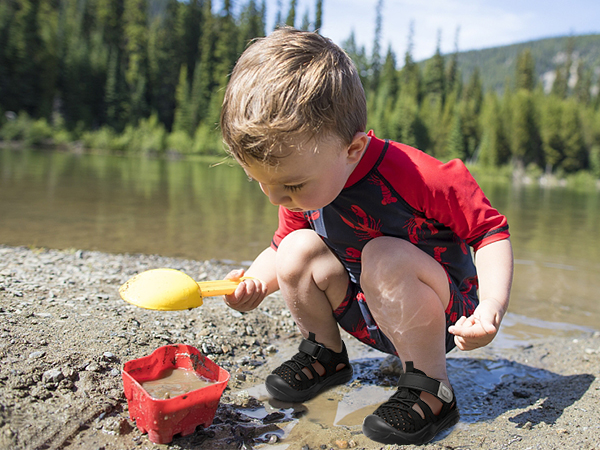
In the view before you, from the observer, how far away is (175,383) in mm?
1657

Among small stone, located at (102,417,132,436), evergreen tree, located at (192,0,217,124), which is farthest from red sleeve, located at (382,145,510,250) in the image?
evergreen tree, located at (192,0,217,124)

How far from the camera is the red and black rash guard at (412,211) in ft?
5.13

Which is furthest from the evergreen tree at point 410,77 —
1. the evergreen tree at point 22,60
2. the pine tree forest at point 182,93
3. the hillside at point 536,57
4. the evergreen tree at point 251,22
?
the hillside at point 536,57

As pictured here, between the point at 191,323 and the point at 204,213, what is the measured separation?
16.2 feet

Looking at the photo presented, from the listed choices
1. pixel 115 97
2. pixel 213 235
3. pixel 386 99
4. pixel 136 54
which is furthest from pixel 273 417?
pixel 136 54

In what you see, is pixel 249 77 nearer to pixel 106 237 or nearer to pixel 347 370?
pixel 347 370

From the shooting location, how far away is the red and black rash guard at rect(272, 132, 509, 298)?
5.13ft

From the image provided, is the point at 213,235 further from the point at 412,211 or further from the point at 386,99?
the point at 386,99

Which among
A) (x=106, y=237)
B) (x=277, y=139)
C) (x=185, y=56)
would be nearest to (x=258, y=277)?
(x=277, y=139)

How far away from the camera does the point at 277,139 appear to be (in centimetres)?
132

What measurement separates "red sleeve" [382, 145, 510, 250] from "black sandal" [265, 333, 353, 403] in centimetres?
74

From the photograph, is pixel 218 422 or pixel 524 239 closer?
pixel 218 422

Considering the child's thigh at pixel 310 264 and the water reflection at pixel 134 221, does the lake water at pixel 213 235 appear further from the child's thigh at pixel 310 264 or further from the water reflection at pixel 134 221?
the child's thigh at pixel 310 264

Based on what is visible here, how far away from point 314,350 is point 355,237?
0.53m
